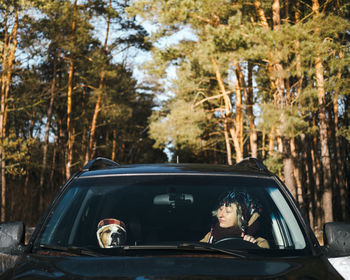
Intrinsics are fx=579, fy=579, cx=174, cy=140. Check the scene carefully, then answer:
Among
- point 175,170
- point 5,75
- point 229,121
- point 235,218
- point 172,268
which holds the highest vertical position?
point 5,75

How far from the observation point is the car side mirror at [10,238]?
3.27 meters

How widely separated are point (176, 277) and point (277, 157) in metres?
29.2

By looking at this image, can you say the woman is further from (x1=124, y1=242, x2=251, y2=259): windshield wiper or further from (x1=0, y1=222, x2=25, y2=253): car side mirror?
(x1=0, y1=222, x2=25, y2=253): car side mirror

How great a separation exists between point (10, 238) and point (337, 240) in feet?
5.95

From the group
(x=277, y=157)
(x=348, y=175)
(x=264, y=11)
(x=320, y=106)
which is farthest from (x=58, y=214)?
(x=348, y=175)

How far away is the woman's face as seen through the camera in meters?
4.04

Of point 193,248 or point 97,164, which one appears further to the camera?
point 97,164

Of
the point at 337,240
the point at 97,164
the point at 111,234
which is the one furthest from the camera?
the point at 97,164

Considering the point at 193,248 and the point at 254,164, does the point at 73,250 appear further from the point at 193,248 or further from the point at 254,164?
the point at 254,164

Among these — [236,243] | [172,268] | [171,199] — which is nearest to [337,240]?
[236,243]

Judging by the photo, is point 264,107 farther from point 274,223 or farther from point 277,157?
point 274,223

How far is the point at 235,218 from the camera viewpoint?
4.12 metres

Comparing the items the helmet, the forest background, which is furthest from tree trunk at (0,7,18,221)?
the helmet

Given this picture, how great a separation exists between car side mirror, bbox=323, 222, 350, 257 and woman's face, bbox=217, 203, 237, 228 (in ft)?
3.13
